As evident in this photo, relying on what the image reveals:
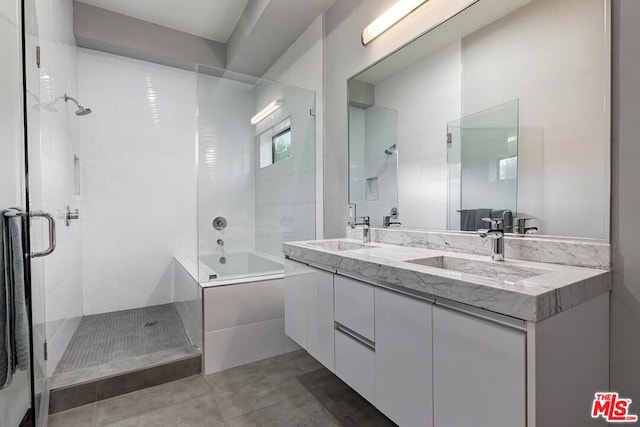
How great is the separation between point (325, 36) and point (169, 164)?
2.06 m

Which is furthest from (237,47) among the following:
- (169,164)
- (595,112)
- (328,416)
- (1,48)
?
(328,416)

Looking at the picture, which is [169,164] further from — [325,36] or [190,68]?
[325,36]

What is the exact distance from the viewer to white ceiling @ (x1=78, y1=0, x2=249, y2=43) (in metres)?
2.70

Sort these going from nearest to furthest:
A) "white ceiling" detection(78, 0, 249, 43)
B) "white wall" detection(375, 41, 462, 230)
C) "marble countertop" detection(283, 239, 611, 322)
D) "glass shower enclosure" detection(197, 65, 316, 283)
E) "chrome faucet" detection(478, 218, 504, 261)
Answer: "marble countertop" detection(283, 239, 611, 322) < "chrome faucet" detection(478, 218, 504, 261) < "white wall" detection(375, 41, 462, 230) < "glass shower enclosure" detection(197, 65, 316, 283) < "white ceiling" detection(78, 0, 249, 43)

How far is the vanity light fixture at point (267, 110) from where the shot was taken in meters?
2.79

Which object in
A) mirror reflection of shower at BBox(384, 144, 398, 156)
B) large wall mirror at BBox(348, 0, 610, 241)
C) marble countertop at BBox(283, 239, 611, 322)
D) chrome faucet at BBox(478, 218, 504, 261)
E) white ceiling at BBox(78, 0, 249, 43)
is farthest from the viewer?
white ceiling at BBox(78, 0, 249, 43)

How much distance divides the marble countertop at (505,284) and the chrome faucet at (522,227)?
134 mm

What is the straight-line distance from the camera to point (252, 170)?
2859 millimetres

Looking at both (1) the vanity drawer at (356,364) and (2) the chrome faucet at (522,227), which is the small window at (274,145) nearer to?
Result: (1) the vanity drawer at (356,364)

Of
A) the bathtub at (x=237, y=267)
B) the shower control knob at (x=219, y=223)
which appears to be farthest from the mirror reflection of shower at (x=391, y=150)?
the shower control knob at (x=219, y=223)

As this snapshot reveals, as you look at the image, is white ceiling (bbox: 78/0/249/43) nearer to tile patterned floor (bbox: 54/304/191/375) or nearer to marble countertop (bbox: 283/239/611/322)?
marble countertop (bbox: 283/239/611/322)

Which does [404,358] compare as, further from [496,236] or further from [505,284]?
[496,236]

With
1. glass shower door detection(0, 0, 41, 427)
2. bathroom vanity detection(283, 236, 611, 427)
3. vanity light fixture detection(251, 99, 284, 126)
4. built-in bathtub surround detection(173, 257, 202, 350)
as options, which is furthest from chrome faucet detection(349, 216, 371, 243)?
glass shower door detection(0, 0, 41, 427)

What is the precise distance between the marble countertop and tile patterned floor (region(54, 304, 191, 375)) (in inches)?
69.0
